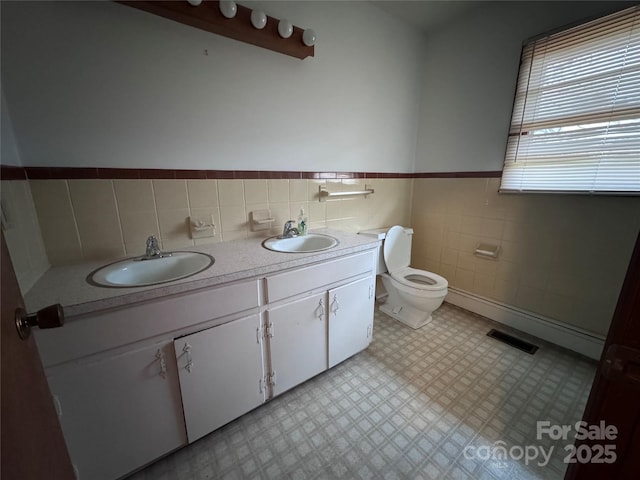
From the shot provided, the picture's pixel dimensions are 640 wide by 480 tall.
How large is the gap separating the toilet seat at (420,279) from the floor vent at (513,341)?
1.77 ft

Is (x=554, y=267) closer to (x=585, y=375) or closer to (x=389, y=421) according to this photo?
(x=585, y=375)

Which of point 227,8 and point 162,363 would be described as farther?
point 227,8

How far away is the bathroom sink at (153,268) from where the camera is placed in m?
1.08

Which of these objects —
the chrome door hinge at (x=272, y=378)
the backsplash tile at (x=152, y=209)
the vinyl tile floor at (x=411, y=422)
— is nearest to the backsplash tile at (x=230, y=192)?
the backsplash tile at (x=152, y=209)

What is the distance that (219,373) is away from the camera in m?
1.12

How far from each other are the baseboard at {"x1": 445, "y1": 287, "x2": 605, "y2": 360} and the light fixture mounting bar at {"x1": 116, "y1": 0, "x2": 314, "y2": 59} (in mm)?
2395

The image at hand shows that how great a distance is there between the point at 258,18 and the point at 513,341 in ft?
8.99

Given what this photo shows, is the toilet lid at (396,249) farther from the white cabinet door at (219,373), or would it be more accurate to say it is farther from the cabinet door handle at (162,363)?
the cabinet door handle at (162,363)

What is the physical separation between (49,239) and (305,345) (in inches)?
51.6

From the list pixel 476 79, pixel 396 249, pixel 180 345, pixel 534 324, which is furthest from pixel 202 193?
pixel 534 324

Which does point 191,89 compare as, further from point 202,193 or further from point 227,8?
point 202,193

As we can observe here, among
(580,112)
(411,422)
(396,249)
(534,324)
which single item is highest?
(580,112)

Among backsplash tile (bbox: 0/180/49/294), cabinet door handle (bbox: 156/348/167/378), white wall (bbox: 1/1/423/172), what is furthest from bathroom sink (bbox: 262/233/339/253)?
backsplash tile (bbox: 0/180/49/294)

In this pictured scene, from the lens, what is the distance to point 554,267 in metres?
1.79
